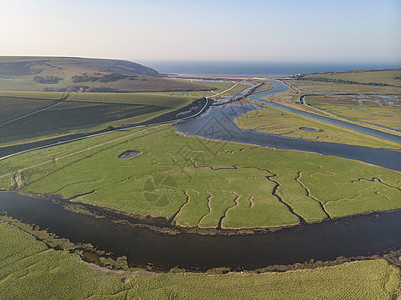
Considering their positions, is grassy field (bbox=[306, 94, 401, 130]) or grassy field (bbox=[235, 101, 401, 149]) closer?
grassy field (bbox=[235, 101, 401, 149])

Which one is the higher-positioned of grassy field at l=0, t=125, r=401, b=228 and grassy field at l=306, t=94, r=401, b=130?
grassy field at l=306, t=94, r=401, b=130

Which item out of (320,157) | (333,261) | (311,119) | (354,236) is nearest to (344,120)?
(311,119)

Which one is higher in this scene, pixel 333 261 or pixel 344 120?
pixel 344 120

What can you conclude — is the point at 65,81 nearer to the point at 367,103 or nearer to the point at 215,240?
the point at 215,240

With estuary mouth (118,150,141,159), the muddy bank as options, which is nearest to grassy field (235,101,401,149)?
the muddy bank

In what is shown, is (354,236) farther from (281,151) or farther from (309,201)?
(281,151)

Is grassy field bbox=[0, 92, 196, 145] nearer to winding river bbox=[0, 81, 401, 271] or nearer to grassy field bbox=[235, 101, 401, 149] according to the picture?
grassy field bbox=[235, 101, 401, 149]

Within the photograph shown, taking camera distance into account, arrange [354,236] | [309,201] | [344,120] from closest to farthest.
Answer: [354,236]
[309,201]
[344,120]
